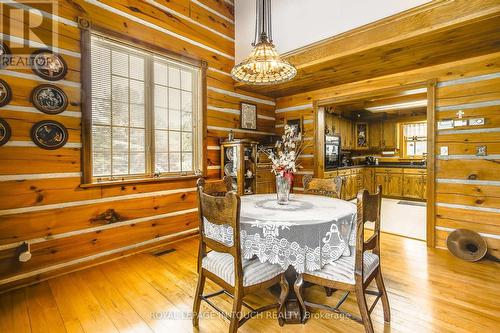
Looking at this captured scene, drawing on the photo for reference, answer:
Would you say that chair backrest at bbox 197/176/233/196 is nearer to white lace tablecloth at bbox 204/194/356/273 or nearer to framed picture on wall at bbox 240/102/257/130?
white lace tablecloth at bbox 204/194/356/273

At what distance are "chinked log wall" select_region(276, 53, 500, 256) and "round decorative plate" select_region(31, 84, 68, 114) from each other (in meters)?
4.14

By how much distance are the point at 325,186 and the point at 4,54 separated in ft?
10.7

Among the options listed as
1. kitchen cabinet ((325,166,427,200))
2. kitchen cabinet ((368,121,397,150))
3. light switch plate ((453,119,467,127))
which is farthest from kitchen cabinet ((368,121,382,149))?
light switch plate ((453,119,467,127))

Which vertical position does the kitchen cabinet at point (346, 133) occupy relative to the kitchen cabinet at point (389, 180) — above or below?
above

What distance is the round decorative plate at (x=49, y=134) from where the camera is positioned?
2.34 m

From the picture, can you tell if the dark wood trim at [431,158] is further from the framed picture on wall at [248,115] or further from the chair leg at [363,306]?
the framed picture on wall at [248,115]

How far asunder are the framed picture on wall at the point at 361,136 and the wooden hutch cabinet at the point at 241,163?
16.0ft

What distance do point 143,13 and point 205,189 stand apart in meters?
2.42

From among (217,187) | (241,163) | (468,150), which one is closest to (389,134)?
(468,150)

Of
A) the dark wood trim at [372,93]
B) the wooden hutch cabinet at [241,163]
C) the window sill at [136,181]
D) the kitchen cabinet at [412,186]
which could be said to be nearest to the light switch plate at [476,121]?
the dark wood trim at [372,93]

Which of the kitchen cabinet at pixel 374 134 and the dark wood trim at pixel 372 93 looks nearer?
the dark wood trim at pixel 372 93

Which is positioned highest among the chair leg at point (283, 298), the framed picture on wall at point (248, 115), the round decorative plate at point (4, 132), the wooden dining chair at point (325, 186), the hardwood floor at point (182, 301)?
the framed picture on wall at point (248, 115)

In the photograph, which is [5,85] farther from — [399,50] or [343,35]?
[399,50]

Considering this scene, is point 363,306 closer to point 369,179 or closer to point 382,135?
point 369,179
